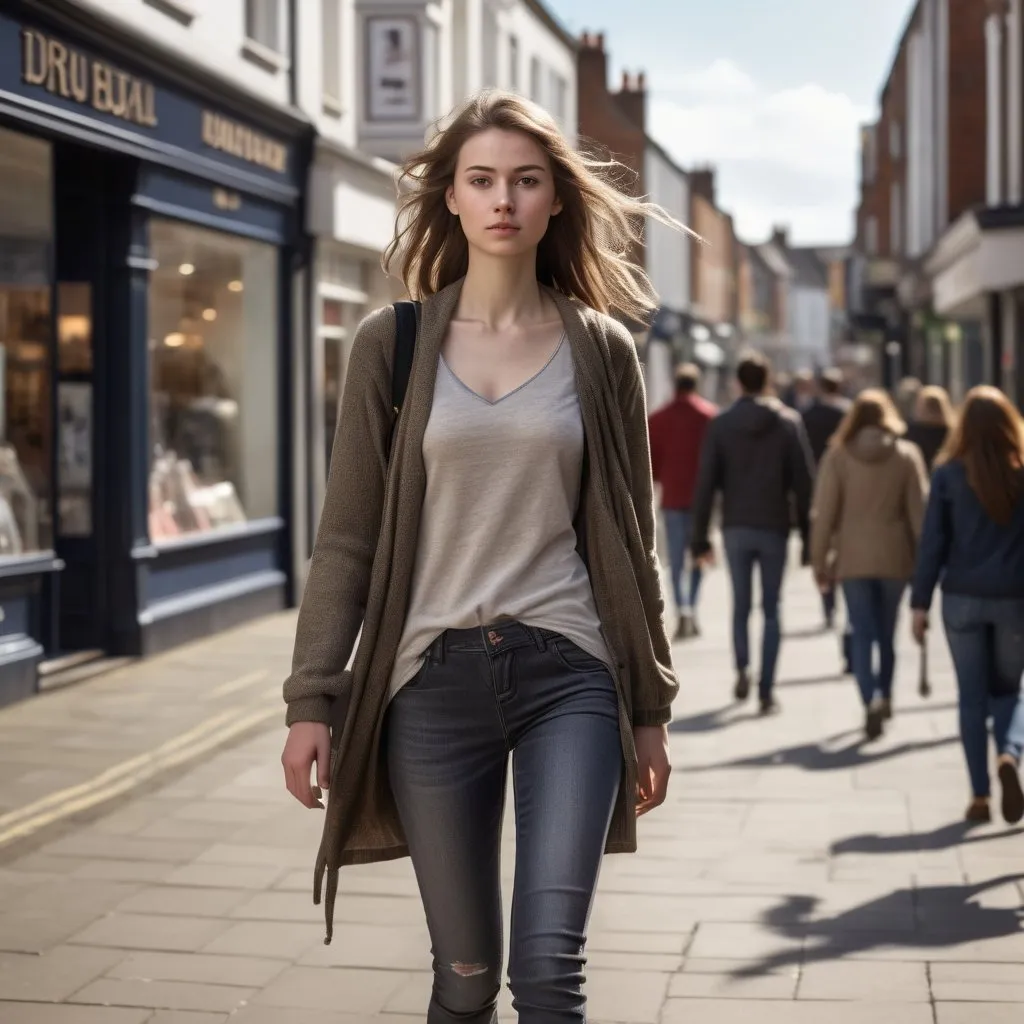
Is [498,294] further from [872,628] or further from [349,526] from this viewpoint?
[872,628]

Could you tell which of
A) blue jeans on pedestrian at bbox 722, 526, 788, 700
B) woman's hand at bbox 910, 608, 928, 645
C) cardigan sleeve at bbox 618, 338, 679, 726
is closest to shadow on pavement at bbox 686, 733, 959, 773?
woman's hand at bbox 910, 608, 928, 645

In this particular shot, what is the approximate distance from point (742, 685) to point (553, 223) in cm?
759

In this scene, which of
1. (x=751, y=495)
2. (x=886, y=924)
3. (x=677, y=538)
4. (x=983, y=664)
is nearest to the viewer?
(x=886, y=924)

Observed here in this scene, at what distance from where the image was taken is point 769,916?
6113mm

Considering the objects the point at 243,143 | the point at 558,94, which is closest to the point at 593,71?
the point at 558,94

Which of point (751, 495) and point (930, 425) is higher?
point (930, 425)

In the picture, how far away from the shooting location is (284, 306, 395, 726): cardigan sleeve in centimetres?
338

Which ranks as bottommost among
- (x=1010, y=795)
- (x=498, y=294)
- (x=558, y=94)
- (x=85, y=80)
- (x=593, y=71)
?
(x=1010, y=795)

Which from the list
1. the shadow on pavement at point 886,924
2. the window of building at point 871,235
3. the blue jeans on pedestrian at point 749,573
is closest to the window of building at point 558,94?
the blue jeans on pedestrian at point 749,573

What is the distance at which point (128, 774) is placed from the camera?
28.4 ft

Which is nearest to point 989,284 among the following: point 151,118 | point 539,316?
point 151,118

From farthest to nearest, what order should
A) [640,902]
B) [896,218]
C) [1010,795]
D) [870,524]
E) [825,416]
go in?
[896,218], [825,416], [870,524], [1010,795], [640,902]

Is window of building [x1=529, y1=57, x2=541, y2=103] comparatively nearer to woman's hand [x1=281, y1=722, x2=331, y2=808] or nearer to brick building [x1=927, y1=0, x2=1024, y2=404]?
brick building [x1=927, y1=0, x2=1024, y2=404]

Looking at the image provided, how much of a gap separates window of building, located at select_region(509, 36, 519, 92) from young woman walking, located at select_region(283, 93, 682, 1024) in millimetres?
25564
